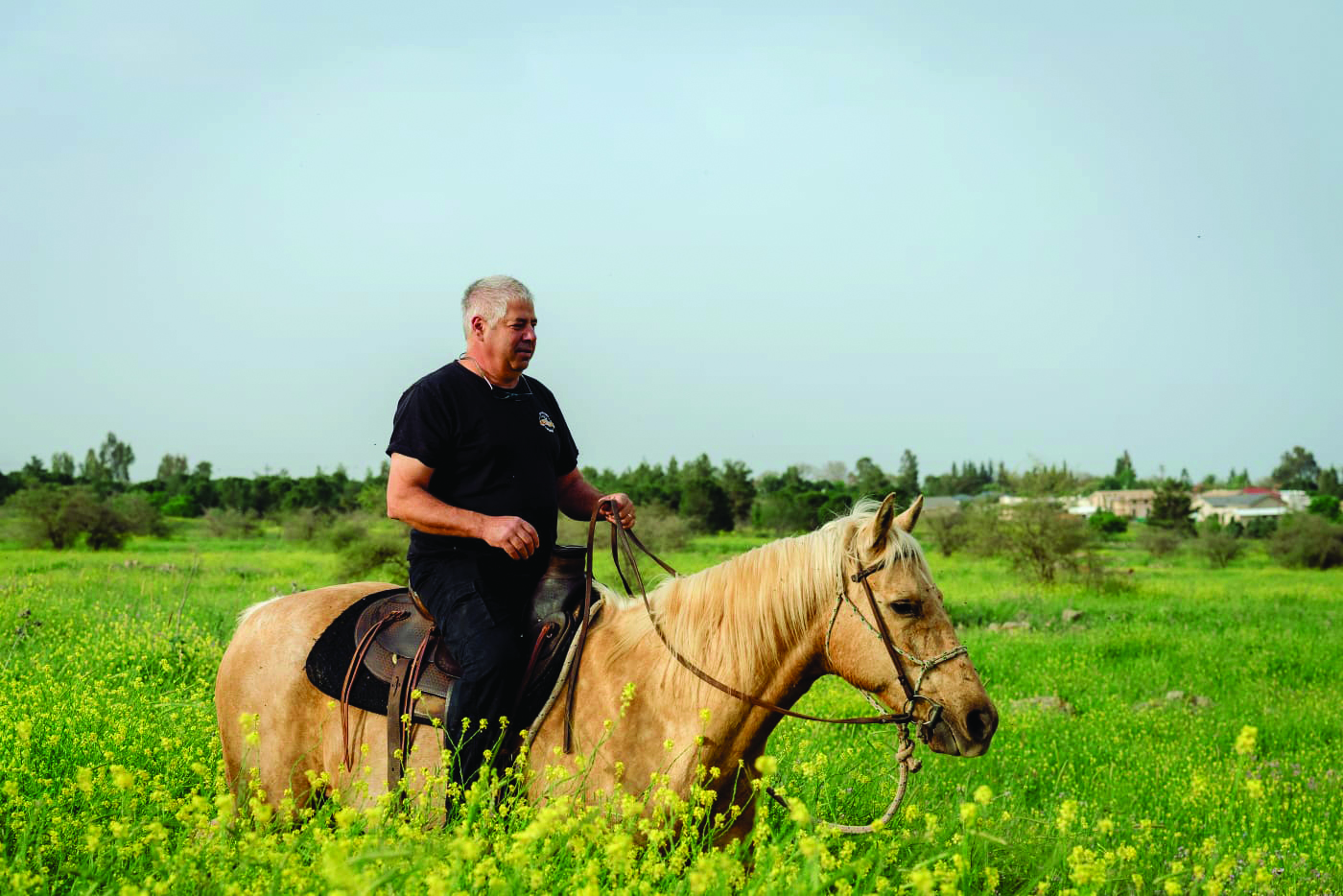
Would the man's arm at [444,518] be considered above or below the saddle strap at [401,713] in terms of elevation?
above

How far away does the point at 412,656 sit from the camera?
424 cm

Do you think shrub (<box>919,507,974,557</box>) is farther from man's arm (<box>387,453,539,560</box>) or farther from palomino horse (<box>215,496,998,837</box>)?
man's arm (<box>387,453,539,560</box>)

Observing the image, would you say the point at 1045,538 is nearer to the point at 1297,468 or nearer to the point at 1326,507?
the point at 1326,507

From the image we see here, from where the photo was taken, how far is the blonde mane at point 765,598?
12.7 ft

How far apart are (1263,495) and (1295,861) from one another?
129m

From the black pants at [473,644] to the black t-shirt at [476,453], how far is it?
95 millimetres

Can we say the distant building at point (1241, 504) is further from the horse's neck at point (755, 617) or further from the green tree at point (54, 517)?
the horse's neck at point (755, 617)

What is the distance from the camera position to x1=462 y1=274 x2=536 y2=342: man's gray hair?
14.1 ft

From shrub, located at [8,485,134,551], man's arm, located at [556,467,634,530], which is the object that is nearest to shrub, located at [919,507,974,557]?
shrub, located at [8,485,134,551]

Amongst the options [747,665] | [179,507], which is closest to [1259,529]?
[747,665]

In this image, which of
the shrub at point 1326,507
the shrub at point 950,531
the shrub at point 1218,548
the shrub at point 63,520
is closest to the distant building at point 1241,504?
the shrub at point 1326,507

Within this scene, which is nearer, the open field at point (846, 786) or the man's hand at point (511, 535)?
the open field at point (846, 786)

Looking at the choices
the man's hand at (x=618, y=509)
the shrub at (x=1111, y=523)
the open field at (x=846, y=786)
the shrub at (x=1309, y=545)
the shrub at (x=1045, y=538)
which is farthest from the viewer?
the shrub at (x=1111, y=523)

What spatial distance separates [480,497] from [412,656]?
0.80 meters
